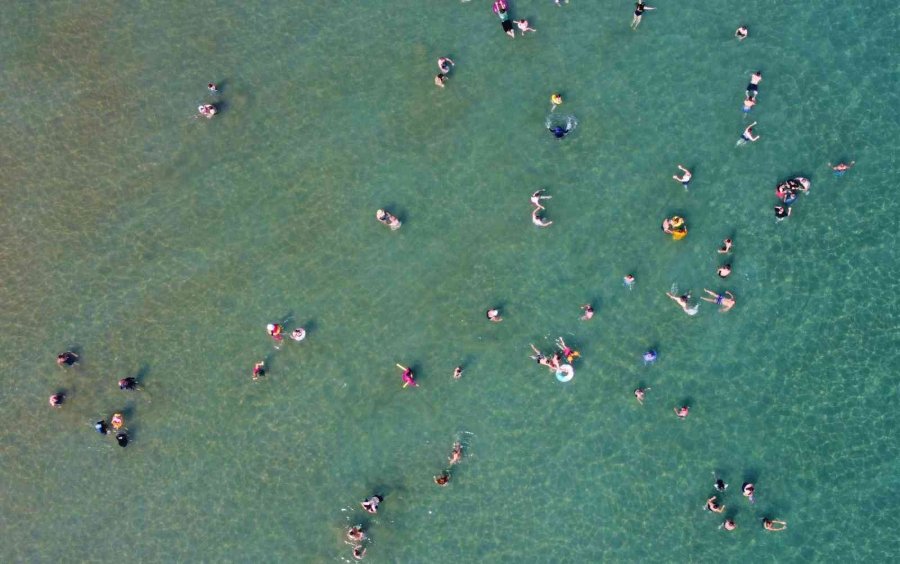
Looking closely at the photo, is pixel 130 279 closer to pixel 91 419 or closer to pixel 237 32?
pixel 91 419

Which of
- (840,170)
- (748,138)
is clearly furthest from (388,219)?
(840,170)

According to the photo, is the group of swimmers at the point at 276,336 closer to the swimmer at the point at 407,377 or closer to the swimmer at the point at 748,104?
the swimmer at the point at 407,377

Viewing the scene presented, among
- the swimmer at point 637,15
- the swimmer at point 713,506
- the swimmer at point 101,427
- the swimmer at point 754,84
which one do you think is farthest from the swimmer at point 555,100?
the swimmer at point 101,427

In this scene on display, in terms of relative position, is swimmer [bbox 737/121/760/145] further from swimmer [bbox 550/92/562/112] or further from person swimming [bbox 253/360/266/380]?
person swimming [bbox 253/360/266/380]

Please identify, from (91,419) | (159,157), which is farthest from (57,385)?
(159,157)

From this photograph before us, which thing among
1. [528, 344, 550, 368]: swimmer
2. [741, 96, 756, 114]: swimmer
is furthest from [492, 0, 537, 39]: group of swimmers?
[528, 344, 550, 368]: swimmer

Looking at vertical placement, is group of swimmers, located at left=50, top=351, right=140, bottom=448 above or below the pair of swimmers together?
below
